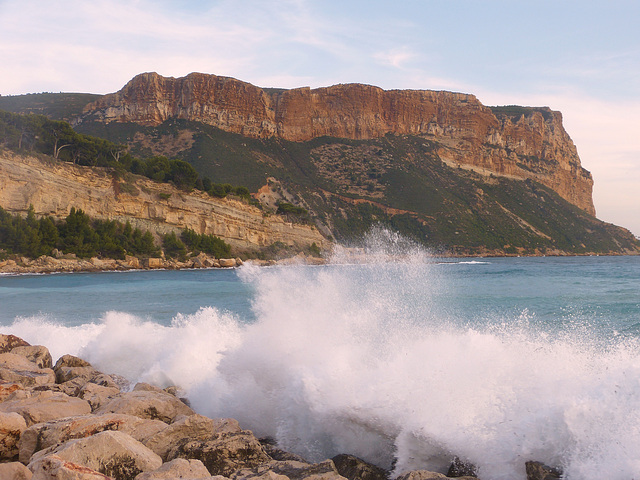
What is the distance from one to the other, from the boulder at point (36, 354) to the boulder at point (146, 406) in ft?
16.7

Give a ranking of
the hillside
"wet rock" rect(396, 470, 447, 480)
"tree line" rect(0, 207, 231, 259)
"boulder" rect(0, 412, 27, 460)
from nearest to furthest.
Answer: "wet rock" rect(396, 470, 447, 480) < "boulder" rect(0, 412, 27, 460) < "tree line" rect(0, 207, 231, 259) < the hillside

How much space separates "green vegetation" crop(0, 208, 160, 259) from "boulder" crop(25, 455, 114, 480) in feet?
146

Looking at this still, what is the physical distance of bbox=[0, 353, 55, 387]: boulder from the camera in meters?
8.71

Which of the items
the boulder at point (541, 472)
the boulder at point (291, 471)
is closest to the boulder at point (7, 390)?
the boulder at point (291, 471)

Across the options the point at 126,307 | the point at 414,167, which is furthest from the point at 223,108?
the point at 126,307

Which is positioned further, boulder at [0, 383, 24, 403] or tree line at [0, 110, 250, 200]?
tree line at [0, 110, 250, 200]

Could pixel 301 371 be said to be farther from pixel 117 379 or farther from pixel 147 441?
pixel 117 379

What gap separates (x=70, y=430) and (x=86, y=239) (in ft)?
154

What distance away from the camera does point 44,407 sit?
640 cm

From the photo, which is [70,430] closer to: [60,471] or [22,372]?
[60,471]

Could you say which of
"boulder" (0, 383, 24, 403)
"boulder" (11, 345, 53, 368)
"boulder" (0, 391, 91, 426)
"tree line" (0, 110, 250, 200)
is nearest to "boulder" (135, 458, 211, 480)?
"boulder" (0, 391, 91, 426)

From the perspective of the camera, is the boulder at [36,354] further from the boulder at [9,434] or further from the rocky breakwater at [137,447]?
the boulder at [9,434]

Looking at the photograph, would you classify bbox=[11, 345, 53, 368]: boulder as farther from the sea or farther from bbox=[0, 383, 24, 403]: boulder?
bbox=[0, 383, 24, 403]: boulder

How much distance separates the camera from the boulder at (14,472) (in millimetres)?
4328
